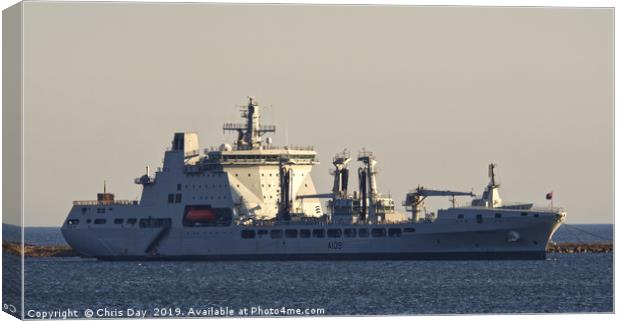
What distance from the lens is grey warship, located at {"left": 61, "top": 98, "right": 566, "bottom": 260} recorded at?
71438mm

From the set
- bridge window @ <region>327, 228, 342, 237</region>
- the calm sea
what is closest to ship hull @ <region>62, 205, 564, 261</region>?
bridge window @ <region>327, 228, 342, 237</region>

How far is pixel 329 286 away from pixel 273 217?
52.4ft

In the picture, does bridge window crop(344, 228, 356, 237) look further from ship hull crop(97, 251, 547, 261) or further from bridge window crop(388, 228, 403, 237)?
bridge window crop(388, 228, 403, 237)

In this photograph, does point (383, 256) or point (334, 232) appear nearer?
point (383, 256)

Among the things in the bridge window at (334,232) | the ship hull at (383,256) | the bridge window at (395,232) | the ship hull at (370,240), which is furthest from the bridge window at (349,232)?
the bridge window at (395,232)

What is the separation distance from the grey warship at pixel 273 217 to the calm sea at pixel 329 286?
973 mm

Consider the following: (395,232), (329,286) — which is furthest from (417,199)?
(329,286)

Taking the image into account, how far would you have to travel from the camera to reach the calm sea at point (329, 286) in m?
52.0

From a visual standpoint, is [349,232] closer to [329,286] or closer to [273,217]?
[273,217]

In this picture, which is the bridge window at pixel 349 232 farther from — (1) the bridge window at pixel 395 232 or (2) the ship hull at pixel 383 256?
(1) the bridge window at pixel 395 232

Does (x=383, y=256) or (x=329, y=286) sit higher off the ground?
(x=383, y=256)

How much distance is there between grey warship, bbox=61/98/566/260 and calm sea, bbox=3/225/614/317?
97 cm

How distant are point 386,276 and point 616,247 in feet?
59.2

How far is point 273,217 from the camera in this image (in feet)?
245
